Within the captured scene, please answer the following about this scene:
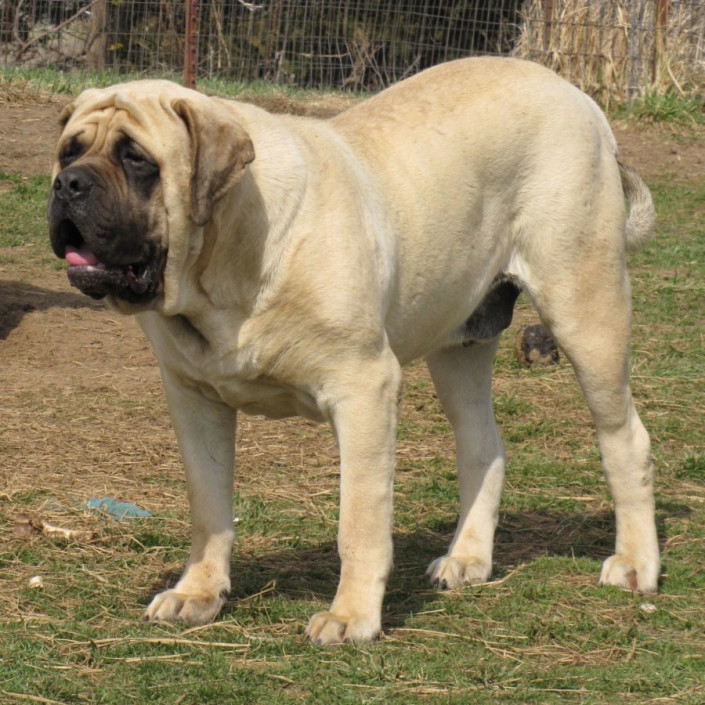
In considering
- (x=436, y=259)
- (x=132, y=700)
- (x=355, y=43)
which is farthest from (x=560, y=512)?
(x=355, y=43)

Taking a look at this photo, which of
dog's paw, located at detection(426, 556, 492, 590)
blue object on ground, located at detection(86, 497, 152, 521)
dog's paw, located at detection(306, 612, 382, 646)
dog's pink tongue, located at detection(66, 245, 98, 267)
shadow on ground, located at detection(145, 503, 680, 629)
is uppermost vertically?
dog's pink tongue, located at detection(66, 245, 98, 267)

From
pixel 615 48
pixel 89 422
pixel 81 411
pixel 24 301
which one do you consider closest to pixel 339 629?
pixel 89 422

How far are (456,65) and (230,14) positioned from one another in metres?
10.9

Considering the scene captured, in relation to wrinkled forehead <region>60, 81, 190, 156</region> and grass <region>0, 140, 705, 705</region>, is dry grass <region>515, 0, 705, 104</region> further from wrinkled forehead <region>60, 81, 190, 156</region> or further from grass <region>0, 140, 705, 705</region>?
wrinkled forehead <region>60, 81, 190, 156</region>

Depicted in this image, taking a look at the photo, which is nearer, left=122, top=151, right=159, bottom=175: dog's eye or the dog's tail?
left=122, top=151, right=159, bottom=175: dog's eye

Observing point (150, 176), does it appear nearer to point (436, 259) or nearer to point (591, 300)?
point (436, 259)

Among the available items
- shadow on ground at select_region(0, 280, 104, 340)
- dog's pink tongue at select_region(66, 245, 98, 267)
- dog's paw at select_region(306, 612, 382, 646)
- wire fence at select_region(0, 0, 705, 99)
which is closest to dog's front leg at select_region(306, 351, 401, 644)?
dog's paw at select_region(306, 612, 382, 646)

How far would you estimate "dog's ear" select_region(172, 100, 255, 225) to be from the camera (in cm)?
337

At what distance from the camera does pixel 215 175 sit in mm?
3369

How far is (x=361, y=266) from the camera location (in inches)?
143

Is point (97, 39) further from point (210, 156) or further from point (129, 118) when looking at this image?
point (210, 156)

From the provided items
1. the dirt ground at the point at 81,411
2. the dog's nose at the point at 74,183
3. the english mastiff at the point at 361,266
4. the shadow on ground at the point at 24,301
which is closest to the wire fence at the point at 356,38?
the shadow on ground at the point at 24,301

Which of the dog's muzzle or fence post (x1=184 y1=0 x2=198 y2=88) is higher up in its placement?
the dog's muzzle

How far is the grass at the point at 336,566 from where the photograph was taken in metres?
3.44
